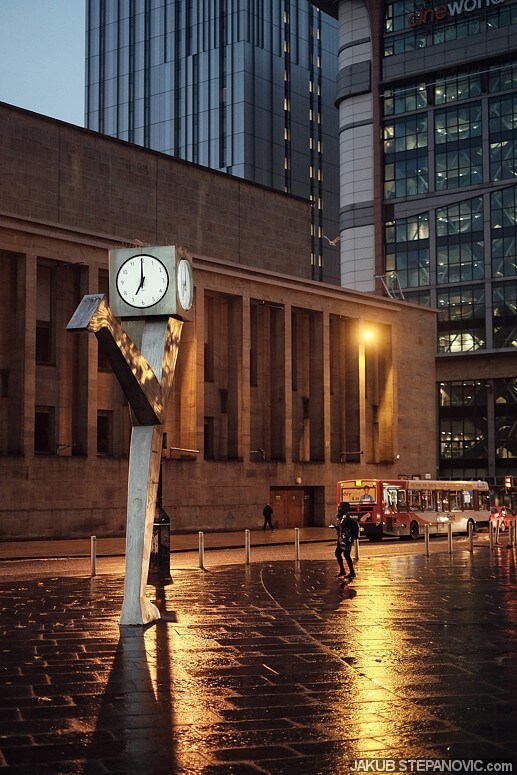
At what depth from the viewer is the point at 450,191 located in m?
94.2

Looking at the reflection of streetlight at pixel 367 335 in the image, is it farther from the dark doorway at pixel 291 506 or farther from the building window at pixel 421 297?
the building window at pixel 421 297

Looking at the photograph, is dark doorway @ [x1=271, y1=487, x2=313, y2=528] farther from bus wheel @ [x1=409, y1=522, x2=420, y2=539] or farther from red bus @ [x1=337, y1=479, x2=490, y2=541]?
bus wheel @ [x1=409, y1=522, x2=420, y2=539]

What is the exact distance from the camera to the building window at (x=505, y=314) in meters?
91.4

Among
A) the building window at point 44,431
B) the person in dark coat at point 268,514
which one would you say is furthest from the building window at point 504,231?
the building window at point 44,431

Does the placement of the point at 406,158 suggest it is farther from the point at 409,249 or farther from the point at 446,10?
the point at 446,10

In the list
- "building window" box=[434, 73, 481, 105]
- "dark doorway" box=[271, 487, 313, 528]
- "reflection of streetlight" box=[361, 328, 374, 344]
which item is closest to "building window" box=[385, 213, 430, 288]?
"building window" box=[434, 73, 481, 105]

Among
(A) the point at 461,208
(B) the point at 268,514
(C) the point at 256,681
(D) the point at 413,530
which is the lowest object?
(D) the point at 413,530

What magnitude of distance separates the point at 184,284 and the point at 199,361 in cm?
3542

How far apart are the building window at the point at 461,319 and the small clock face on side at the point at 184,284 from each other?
255 ft

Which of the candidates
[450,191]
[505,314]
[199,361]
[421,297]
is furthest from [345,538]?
[450,191]

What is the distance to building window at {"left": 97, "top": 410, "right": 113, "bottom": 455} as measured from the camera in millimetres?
50250

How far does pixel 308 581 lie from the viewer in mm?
23484

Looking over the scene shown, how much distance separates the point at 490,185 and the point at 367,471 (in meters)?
39.4

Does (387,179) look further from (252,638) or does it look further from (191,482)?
(252,638)
